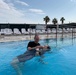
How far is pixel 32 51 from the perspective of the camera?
4930 mm

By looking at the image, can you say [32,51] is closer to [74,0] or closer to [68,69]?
[68,69]

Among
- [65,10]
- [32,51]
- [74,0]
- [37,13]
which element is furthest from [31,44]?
[37,13]

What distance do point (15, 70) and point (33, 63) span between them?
139 cm

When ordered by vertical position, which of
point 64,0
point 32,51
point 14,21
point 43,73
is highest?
point 64,0

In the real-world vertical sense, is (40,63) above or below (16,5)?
below

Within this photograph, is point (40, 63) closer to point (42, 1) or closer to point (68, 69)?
point (68, 69)

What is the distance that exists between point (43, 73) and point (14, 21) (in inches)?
870

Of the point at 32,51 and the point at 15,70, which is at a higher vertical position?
the point at 32,51

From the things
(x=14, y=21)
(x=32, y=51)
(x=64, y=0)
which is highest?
(x=64, y=0)

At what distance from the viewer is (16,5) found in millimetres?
18531

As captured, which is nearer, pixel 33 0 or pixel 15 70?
pixel 15 70

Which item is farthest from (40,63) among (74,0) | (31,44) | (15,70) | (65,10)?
(65,10)

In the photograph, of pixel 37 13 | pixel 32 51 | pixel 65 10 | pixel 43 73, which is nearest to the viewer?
pixel 43 73

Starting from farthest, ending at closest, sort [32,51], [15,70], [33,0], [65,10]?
[65,10], [33,0], [32,51], [15,70]
